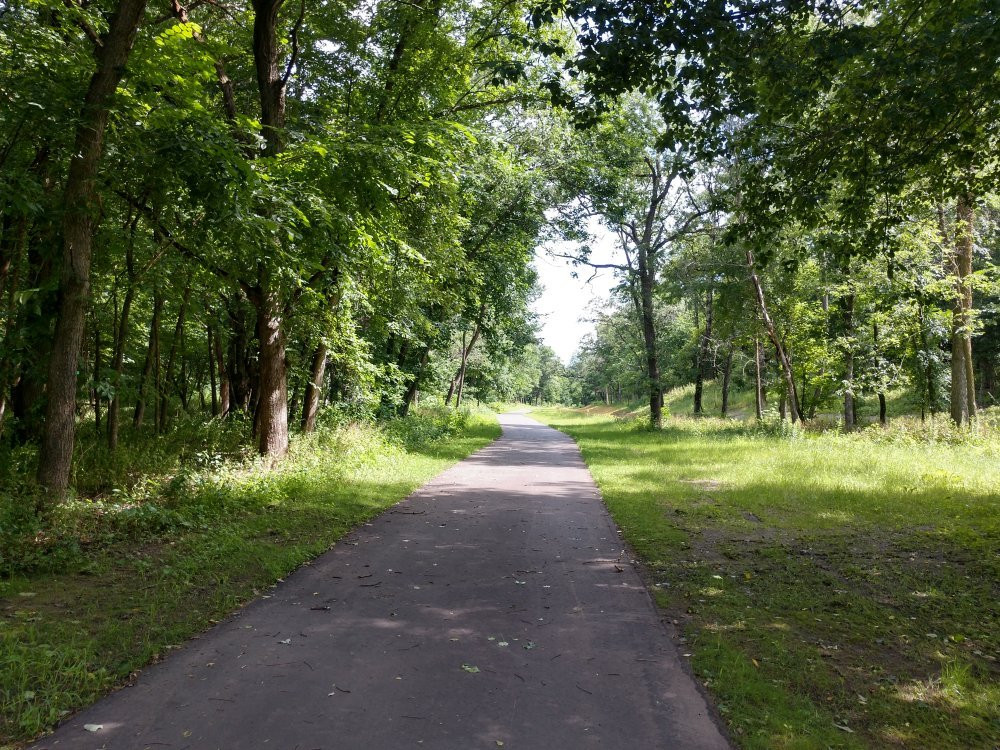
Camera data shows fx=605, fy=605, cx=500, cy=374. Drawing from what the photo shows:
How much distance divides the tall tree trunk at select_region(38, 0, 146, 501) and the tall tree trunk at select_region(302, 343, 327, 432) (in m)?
6.69

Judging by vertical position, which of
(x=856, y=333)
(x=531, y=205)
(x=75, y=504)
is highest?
(x=531, y=205)

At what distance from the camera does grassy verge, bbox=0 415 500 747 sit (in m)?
3.65

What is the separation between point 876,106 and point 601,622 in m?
6.17

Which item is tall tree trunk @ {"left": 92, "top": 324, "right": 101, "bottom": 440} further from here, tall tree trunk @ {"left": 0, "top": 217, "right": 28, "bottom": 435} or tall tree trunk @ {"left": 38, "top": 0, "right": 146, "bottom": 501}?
tall tree trunk @ {"left": 0, "top": 217, "right": 28, "bottom": 435}

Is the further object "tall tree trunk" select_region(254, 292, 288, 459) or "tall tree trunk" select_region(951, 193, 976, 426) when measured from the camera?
"tall tree trunk" select_region(951, 193, 976, 426)

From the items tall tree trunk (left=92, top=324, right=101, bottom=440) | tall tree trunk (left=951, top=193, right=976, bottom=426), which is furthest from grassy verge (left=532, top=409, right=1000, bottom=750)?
tall tree trunk (left=92, top=324, right=101, bottom=440)

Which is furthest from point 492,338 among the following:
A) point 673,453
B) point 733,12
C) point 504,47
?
point 733,12

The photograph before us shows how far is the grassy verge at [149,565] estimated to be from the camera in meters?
3.65

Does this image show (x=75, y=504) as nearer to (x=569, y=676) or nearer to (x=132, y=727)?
(x=132, y=727)

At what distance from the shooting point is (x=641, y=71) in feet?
20.9

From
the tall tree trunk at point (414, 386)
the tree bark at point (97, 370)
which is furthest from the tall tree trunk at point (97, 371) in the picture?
the tall tree trunk at point (414, 386)

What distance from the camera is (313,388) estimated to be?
13938mm

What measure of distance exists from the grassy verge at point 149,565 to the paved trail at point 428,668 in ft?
0.86

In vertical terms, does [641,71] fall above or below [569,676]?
above
